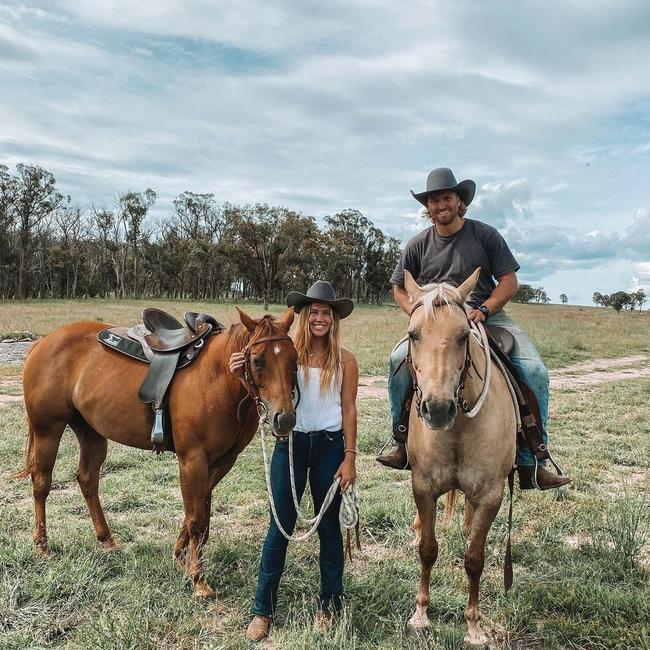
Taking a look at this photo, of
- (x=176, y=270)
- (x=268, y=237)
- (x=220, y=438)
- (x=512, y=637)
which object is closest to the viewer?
(x=512, y=637)

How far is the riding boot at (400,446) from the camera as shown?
154 inches

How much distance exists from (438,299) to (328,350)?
815mm

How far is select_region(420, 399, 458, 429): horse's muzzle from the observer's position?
256 centimetres

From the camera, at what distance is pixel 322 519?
327 centimetres

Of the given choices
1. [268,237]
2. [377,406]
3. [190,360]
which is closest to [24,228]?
[268,237]

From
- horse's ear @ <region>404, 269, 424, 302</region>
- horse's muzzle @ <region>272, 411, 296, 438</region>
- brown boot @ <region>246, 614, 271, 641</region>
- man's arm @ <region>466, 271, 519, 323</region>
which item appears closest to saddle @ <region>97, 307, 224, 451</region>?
horse's muzzle @ <region>272, 411, 296, 438</region>

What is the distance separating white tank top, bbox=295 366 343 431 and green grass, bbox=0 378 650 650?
1166 millimetres

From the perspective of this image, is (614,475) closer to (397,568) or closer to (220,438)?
(397,568)

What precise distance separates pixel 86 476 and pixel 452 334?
3.60 meters

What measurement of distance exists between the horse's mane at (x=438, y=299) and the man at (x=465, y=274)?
824mm

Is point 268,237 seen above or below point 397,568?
above

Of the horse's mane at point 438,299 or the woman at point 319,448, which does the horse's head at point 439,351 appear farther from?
the woman at point 319,448

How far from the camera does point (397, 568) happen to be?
3949 mm

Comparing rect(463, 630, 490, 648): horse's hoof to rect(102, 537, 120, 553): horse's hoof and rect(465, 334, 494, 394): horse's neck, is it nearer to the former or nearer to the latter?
rect(465, 334, 494, 394): horse's neck
